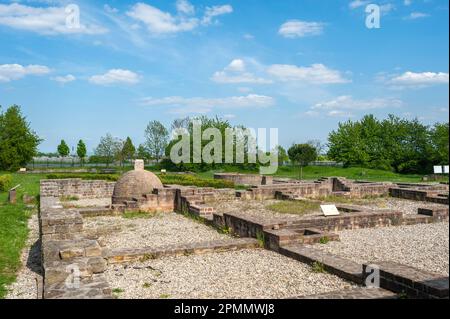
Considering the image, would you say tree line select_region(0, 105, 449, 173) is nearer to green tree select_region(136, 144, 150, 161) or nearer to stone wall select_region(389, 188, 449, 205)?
green tree select_region(136, 144, 150, 161)

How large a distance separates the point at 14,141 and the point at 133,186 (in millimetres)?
34000

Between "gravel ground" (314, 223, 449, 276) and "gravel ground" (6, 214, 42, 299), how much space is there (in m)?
5.64

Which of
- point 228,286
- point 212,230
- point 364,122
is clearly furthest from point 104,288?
point 364,122

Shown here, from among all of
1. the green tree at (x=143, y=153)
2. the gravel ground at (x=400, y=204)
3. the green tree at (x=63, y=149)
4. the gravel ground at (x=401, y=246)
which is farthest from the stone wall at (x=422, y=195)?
the green tree at (x=63, y=149)

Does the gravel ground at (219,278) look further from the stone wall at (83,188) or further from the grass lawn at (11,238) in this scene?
the stone wall at (83,188)

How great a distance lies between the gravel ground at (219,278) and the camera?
5887 millimetres

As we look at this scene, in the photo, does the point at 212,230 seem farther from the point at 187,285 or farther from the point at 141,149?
the point at 141,149

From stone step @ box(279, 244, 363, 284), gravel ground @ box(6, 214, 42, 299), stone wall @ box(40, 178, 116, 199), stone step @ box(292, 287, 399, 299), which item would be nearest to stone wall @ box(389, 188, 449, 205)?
stone step @ box(279, 244, 363, 284)

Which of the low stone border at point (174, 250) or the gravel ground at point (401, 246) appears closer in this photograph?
the gravel ground at point (401, 246)

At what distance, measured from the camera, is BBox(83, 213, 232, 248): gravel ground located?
32.6 feet

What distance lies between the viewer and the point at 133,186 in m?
16.3

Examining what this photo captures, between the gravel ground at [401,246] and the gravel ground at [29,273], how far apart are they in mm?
5643

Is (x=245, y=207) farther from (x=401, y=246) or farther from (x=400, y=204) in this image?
(x=401, y=246)

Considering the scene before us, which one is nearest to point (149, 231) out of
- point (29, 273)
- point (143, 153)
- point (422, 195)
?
point (29, 273)
